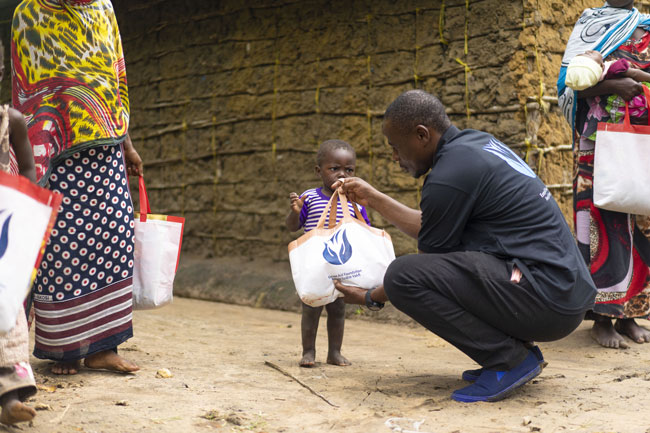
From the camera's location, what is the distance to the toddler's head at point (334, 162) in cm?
351

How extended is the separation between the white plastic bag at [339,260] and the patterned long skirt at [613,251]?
4.80 feet

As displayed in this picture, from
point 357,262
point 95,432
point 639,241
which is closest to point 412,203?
point 639,241

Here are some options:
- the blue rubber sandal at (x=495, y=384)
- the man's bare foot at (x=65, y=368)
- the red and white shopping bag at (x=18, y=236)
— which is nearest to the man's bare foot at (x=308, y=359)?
the blue rubber sandal at (x=495, y=384)

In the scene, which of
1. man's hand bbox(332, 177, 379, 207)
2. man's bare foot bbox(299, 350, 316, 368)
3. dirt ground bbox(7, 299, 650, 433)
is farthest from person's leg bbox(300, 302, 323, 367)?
man's hand bbox(332, 177, 379, 207)

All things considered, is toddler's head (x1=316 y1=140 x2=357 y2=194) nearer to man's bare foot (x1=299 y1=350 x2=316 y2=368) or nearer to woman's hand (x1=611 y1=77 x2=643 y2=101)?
man's bare foot (x1=299 y1=350 x2=316 y2=368)

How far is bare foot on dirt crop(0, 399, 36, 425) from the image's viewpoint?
2.15m

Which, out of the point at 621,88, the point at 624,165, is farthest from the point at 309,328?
the point at 621,88

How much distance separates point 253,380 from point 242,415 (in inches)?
21.8

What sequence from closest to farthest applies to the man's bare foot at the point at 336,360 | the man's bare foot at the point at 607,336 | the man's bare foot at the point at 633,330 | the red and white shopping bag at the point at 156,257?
the red and white shopping bag at the point at 156,257 → the man's bare foot at the point at 336,360 → the man's bare foot at the point at 607,336 → the man's bare foot at the point at 633,330

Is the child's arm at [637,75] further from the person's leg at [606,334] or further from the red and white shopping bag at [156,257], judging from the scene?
the red and white shopping bag at [156,257]

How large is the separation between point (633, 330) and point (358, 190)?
2.02 m

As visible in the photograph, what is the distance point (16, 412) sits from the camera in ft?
7.07

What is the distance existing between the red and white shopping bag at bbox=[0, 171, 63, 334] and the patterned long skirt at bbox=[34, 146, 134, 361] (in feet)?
3.27

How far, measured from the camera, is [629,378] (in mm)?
3146
